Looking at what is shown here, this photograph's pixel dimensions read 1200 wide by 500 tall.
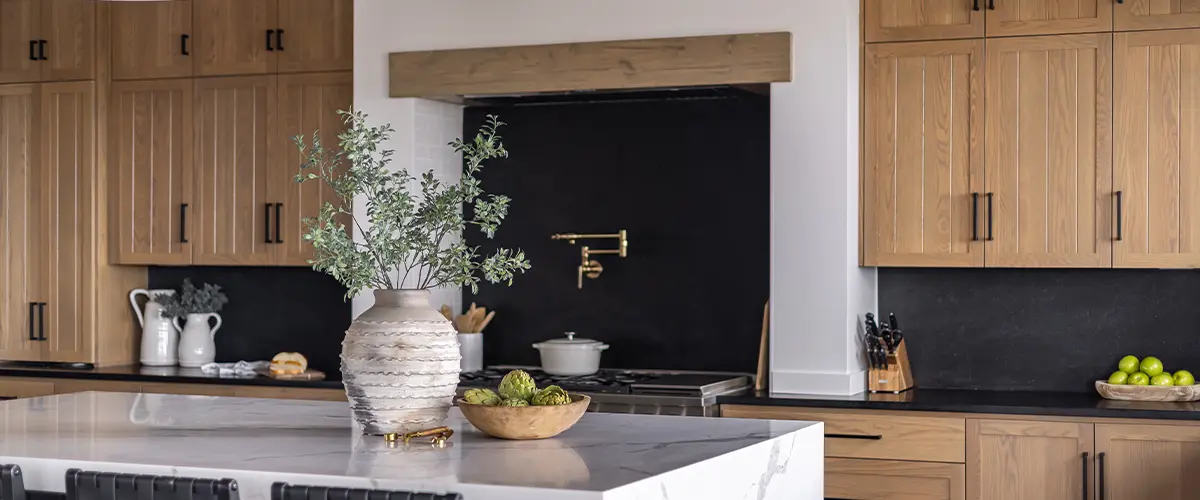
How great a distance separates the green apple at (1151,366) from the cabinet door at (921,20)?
1.23 metres

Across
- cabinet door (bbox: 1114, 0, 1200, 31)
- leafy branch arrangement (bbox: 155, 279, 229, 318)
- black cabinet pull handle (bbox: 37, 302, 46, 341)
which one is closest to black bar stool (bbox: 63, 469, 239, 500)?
cabinet door (bbox: 1114, 0, 1200, 31)

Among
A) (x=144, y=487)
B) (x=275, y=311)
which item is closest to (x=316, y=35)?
(x=275, y=311)

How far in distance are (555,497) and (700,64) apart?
275 centimetres

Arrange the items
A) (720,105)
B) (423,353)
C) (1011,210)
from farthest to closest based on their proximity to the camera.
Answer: (720,105), (1011,210), (423,353)

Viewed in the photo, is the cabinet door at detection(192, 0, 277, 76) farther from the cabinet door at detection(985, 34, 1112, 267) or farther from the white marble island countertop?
the cabinet door at detection(985, 34, 1112, 267)

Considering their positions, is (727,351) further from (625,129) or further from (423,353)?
(423,353)

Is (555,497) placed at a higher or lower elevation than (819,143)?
lower

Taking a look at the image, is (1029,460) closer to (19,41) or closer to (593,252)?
(593,252)

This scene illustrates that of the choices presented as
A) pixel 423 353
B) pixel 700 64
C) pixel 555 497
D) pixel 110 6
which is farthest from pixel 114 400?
pixel 110 6

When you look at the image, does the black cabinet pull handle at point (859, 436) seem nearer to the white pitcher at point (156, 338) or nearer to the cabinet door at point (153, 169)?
the cabinet door at point (153, 169)

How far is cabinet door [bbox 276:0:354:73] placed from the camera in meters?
5.31

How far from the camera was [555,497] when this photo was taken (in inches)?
84.7

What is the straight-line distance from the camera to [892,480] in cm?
433

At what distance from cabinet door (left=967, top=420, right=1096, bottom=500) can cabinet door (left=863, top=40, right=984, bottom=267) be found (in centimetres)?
61
